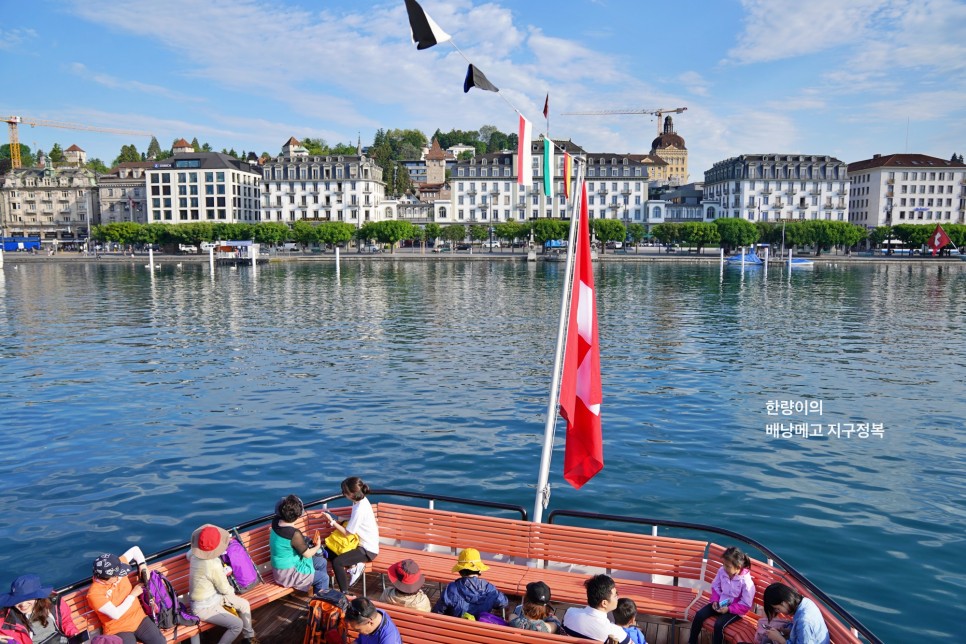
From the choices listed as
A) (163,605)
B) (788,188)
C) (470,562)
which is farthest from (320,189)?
(470,562)

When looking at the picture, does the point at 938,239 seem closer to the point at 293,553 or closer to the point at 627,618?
the point at 627,618

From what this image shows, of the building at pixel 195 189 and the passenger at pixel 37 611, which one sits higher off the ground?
the building at pixel 195 189

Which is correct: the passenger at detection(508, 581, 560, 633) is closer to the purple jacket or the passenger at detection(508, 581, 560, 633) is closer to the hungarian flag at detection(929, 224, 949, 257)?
the purple jacket

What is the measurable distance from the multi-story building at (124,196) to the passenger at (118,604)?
163 meters

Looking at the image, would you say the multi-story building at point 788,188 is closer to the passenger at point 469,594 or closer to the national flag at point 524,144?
the national flag at point 524,144

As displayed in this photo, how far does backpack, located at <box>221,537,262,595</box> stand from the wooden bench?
2.10 meters

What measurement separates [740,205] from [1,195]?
15993 cm

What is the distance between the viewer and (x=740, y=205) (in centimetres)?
14712

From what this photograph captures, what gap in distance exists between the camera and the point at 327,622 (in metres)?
8.08

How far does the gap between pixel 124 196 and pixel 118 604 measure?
16899cm

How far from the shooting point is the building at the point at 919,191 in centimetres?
15000

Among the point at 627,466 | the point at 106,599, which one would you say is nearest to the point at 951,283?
the point at 627,466

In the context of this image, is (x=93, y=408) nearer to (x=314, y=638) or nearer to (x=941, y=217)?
(x=314, y=638)

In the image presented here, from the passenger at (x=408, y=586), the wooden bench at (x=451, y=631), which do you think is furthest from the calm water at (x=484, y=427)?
the passenger at (x=408, y=586)
